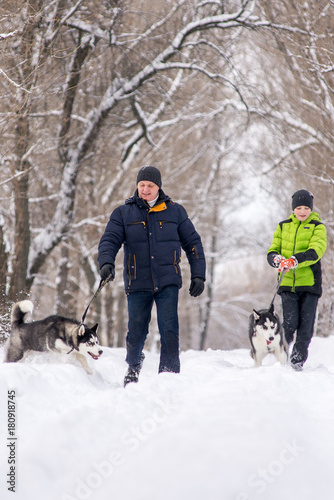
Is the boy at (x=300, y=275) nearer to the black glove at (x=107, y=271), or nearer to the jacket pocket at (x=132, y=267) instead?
the jacket pocket at (x=132, y=267)

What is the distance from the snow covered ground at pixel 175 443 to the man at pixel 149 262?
3.23 ft

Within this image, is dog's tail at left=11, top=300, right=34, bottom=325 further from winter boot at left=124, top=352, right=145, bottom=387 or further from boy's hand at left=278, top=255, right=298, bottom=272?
boy's hand at left=278, top=255, right=298, bottom=272

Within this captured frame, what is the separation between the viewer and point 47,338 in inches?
238

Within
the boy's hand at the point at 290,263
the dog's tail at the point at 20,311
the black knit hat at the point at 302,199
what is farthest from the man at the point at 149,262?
the black knit hat at the point at 302,199

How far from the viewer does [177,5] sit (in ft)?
35.8

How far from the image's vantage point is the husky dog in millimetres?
5930

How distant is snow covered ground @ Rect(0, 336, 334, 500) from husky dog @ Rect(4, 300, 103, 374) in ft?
5.95

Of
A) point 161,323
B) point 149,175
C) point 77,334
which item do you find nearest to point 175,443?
point 161,323

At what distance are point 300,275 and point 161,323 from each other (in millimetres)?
2136

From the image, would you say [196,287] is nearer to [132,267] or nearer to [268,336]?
[132,267]

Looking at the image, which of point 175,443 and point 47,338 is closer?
point 175,443

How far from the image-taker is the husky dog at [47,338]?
5930mm

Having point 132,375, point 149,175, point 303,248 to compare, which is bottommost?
point 132,375

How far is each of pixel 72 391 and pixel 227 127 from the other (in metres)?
19.3
